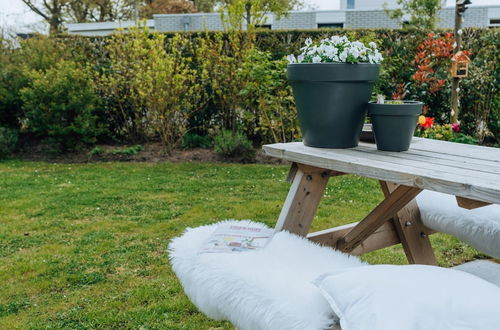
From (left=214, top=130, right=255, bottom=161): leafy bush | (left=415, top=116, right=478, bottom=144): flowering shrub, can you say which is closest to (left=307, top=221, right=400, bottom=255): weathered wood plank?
(left=415, top=116, right=478, bottom=144): flowering shrub

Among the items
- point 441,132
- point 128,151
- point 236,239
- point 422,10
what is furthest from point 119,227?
point 422,10

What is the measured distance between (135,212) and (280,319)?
Result: 3129mm

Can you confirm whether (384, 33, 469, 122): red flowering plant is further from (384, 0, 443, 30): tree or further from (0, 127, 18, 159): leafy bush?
(384, 0, 443, 30): tree

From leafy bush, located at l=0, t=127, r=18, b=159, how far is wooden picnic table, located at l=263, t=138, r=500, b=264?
5.92m

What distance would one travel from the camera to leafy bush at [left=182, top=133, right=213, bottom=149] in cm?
725

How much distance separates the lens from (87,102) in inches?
273

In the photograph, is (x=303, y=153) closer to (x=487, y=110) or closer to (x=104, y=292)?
(x=104, y=292)

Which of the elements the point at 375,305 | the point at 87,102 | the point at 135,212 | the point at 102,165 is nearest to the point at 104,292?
the point at 135,212

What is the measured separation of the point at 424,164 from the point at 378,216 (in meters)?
0.60

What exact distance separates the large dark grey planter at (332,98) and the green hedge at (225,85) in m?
4.39

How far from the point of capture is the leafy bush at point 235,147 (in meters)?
6.49

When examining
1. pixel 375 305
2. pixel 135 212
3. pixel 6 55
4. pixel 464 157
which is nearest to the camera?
pixel 375 305

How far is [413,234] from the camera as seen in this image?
2.53 meters

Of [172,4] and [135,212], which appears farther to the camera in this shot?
[172,4]
